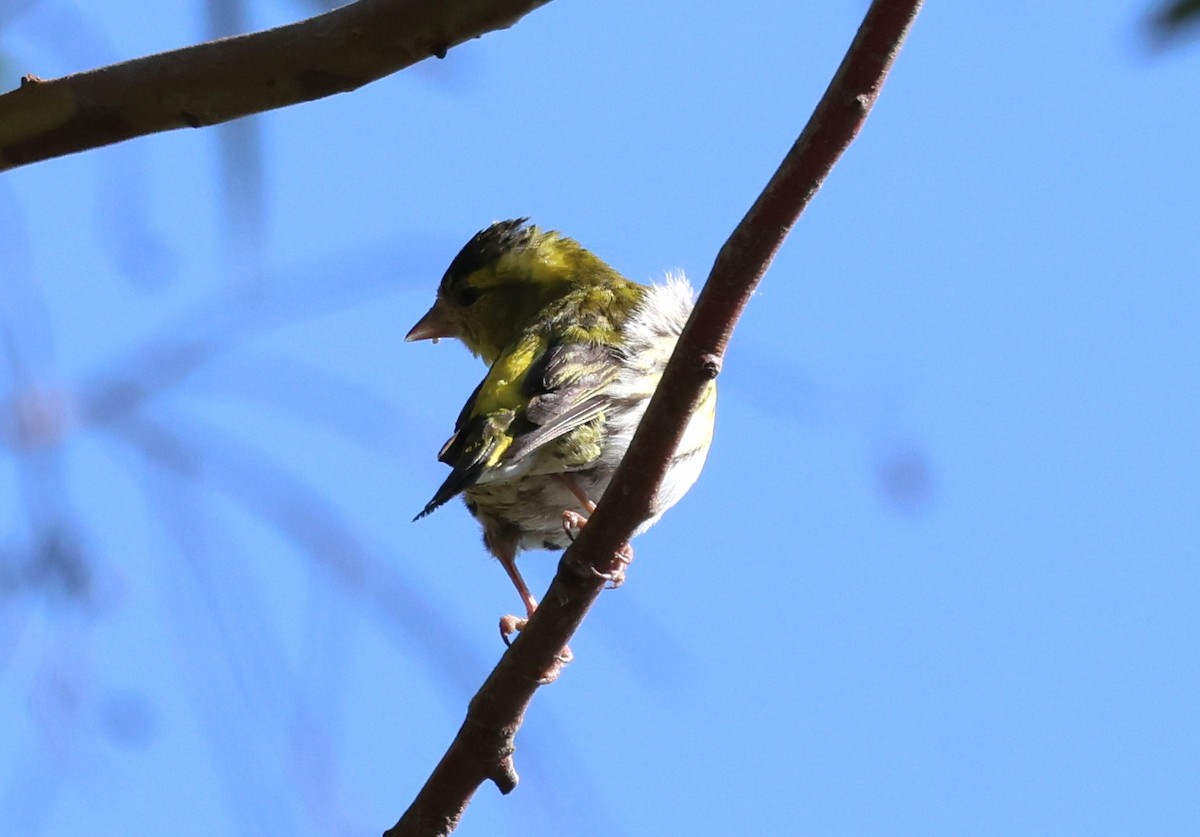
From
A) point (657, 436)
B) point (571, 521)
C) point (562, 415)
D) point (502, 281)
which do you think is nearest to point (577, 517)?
point (571, 521)

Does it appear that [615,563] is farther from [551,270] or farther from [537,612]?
[551,270]

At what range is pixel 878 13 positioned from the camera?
223cm

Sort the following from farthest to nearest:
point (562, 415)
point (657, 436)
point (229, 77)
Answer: point (562, 415), point (657, 436), point (229, 77)

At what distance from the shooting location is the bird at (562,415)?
4.03 metres

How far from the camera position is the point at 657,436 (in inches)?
107

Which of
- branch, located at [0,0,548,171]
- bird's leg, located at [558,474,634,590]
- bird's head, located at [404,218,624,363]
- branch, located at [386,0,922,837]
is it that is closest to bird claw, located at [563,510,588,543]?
bird's leg, located at [558,474,634,590]

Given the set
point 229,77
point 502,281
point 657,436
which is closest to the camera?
point 229,77

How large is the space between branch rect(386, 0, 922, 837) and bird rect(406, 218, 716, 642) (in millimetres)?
483

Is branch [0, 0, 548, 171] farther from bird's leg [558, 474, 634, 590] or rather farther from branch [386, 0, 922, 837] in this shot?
bird's leg [558, 474, 634, 590]

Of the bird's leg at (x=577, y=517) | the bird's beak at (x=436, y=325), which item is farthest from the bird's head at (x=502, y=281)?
the bird's leg at (x=577, y=517)

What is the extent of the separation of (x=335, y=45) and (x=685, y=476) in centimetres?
233

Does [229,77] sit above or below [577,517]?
below

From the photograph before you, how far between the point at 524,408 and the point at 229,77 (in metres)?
1.74

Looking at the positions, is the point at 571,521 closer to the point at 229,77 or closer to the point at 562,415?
the point at 562,415
